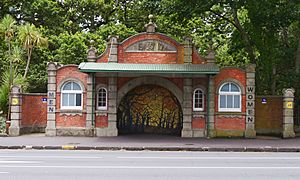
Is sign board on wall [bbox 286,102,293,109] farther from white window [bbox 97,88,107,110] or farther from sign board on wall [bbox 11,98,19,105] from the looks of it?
sign board on wall [bbox 11,98,19,105]

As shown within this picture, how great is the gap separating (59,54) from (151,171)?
21.9 m

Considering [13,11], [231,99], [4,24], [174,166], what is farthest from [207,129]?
[13,11]

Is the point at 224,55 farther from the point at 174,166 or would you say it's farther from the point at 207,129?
the point at 174,166

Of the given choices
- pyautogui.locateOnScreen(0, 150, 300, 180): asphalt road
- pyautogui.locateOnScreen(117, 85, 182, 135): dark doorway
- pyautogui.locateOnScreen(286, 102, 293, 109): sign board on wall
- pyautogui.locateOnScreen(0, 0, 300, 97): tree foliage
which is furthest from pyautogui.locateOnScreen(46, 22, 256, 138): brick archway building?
pyautogui.locateOnScreen(0, 150, 300, 180): asphalt road

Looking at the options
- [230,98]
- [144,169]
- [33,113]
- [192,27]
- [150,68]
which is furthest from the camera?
[192,27]

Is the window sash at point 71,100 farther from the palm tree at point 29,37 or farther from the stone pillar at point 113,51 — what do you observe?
the palm tree at point 29,37

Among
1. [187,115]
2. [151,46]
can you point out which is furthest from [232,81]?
[151,46]

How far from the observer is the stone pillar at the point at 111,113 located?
2398 centimetres

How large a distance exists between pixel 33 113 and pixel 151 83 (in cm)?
688

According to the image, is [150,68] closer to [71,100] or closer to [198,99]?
[198,99]

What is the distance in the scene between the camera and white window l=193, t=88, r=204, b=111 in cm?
2400

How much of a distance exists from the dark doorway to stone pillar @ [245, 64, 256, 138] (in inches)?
139

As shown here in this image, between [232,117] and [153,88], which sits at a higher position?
[153,88]

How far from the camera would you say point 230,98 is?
23969 millimetres
